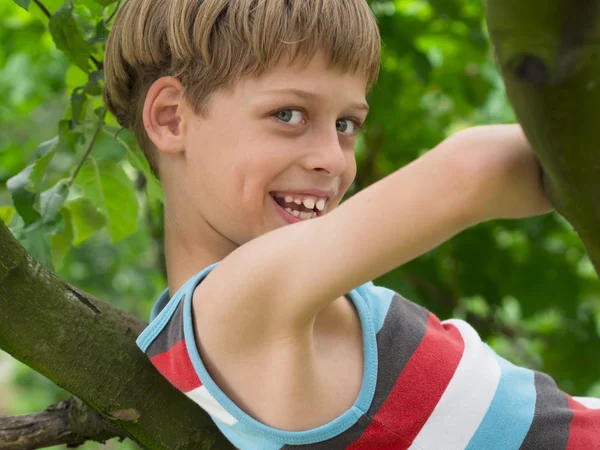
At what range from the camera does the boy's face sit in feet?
2.75

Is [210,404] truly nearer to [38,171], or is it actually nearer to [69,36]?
[38,171]

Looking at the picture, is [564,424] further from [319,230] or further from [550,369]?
[550,369]

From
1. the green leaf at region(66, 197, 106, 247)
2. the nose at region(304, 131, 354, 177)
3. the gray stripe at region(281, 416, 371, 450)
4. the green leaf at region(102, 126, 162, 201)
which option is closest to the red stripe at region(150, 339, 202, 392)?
the gray stripe at region(281, 416, 371, 450)

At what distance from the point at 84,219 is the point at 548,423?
73 centimetres

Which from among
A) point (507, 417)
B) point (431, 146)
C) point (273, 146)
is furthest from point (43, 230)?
point (431, 146)

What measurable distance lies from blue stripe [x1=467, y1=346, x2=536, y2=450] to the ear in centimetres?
44

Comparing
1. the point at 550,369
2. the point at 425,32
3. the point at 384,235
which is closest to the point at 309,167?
the point at 384,235

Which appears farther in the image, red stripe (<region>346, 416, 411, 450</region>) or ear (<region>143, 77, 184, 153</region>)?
ear (<region>143, 77, 184, 153</region>)

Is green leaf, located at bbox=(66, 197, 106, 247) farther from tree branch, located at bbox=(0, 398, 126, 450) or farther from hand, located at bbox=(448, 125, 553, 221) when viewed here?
hand, located at bbox=(448, 125, 553, 221)

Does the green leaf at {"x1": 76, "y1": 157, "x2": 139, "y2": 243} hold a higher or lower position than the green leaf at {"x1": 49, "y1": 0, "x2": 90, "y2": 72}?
lower

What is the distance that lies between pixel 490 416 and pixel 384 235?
38 cm

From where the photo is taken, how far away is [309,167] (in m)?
0.85

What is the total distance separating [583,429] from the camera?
958 mm

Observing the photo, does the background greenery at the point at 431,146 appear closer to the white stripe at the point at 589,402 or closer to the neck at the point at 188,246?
the neck at the point at 188,246
